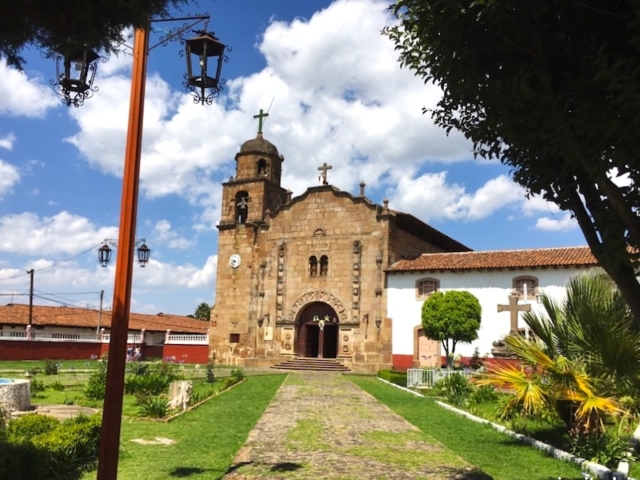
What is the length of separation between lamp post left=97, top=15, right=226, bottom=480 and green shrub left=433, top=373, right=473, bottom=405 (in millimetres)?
10791

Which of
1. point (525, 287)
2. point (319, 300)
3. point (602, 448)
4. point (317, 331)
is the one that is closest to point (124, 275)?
point (602, 448)

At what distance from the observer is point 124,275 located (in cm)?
496

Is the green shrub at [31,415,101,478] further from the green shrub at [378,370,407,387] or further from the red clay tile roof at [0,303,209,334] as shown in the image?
the red clay tile roof at [0,303,209,334]

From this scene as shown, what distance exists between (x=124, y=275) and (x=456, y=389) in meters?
11.8

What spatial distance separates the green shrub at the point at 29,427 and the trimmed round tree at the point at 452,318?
15522mm

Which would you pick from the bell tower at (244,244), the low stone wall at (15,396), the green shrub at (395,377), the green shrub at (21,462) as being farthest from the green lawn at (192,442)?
the bell tower at (244,244)

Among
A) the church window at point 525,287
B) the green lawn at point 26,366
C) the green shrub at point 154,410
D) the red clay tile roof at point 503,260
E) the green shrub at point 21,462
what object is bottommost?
the green lawn at point 26,366

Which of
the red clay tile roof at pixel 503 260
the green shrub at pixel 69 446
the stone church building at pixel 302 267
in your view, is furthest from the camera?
the stone church building at pixel 302 267

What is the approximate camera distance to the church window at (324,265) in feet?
96.3

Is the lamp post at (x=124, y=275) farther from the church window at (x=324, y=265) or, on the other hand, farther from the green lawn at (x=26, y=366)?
the church window at (x=324, y=265)

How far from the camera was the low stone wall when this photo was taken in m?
10.6

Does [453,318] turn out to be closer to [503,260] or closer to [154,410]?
[503,260]

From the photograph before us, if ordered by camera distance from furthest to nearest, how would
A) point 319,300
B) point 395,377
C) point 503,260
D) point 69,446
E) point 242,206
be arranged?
point 242,206 < point 319,300 < point 503,260 < point 395,377 < point 69,446

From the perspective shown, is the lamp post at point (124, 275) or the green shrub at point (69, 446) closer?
the lamp post at point (124, 275)
